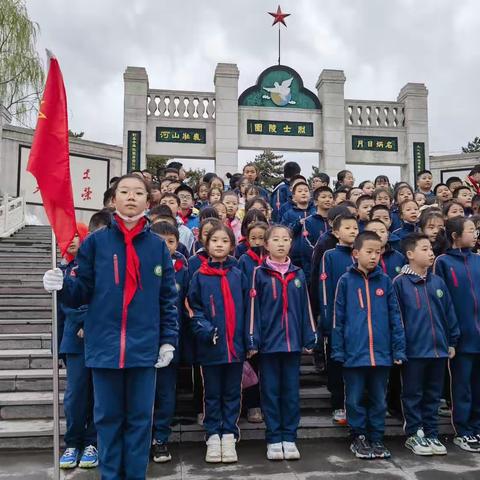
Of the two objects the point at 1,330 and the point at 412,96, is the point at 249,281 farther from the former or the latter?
the point at 412,96

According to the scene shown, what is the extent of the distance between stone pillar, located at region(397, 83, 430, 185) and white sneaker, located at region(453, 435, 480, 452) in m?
12.3

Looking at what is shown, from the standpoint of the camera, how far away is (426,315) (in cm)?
423

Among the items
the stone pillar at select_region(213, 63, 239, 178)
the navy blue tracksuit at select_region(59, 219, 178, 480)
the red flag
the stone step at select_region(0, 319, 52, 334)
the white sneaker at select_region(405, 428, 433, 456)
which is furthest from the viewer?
the stone pillar at select_region(213, 63, 239, 178)

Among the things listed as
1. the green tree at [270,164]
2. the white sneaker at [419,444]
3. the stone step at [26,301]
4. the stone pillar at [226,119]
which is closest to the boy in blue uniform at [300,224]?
the white sneaker at [419,444]

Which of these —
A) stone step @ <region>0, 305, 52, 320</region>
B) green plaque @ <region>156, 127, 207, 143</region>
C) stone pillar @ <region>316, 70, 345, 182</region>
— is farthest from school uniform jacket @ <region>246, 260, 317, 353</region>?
stone pillar @ <region>316, 70, 345, 182</region>

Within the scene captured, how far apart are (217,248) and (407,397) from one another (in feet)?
6.51

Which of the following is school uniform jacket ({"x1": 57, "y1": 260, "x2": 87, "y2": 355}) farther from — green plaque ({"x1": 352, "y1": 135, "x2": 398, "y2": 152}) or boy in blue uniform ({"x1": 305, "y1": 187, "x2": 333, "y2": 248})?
green plaque ({"x1": 352, "y1": 135, "x2": 398, "y2": 152})

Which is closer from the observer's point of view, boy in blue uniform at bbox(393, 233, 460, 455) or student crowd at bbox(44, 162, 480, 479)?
student crowd at bbox(44, 162, 480, 479)

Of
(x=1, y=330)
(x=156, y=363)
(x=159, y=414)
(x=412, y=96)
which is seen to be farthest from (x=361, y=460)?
(x=412, y=96)

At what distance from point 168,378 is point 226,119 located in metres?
11.6

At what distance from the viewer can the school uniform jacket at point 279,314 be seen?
403 cm

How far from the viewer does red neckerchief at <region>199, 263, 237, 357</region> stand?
3.97 meters

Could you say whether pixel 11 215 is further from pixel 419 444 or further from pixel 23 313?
pixel 419 444

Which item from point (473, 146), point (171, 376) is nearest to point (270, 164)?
point (473, 146)
